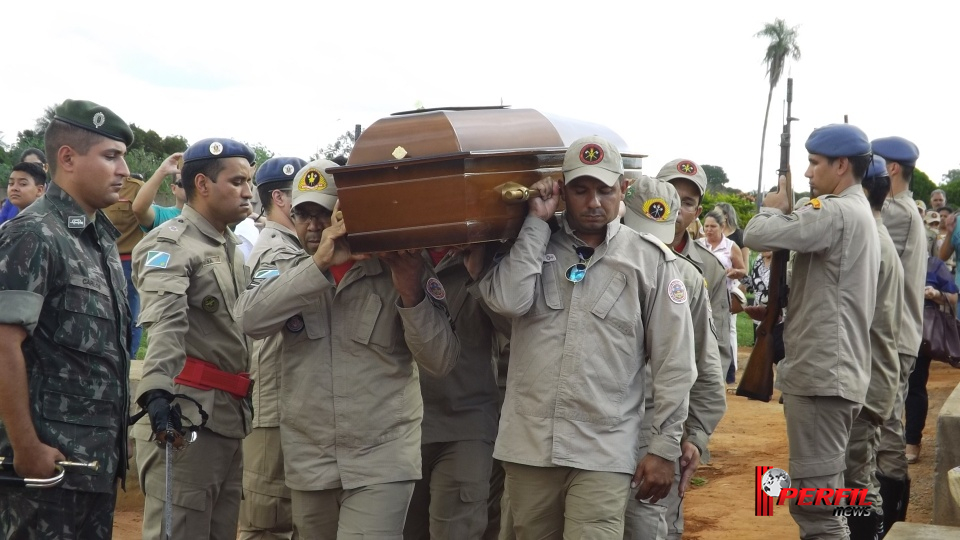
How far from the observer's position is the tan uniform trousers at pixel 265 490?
466 cm

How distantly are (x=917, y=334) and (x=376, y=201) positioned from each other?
4.06m

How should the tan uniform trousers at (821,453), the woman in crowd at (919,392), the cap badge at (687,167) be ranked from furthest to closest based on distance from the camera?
the woman in crowd at (919,392), the cap badge at (687,167), the tan uniform trousers at (821,453)

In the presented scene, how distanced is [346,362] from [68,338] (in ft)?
3.53

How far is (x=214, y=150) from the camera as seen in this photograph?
460cm

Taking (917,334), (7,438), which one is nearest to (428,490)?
(7,438)

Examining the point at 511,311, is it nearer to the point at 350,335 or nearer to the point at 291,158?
the point at 350,335

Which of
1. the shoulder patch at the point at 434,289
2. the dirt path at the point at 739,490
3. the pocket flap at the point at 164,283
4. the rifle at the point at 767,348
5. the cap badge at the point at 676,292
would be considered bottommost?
the dirt path at the point at 739,490

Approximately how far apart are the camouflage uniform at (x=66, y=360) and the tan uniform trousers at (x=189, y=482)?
0.73 m

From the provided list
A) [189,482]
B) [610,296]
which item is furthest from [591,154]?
[189,482]

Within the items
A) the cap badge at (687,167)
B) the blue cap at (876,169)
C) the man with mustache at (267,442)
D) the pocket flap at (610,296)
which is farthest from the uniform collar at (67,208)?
the blue cap at (876,169)

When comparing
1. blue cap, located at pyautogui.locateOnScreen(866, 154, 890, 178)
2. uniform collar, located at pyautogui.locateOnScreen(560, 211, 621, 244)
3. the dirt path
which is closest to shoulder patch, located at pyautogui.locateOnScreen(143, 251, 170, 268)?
uniform collar, located at pyautogui.locateOnScreen(560, 211, 621, 244)

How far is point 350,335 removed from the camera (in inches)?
157

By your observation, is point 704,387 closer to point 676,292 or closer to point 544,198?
point 676,292

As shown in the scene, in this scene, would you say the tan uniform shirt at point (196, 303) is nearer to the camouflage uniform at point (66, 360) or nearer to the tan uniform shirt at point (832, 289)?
the camouflage uniform at point (66, 360)
